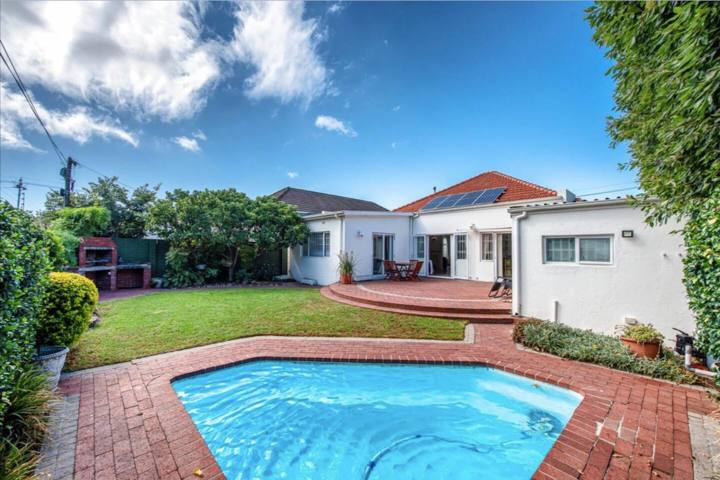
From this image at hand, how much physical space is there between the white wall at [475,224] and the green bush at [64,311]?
13.8m

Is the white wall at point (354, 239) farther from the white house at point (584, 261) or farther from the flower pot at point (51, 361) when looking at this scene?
the flower pot at point (51, 361)

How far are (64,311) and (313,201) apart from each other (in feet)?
59.6

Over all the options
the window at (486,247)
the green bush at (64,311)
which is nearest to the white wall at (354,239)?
the window at (486,247)

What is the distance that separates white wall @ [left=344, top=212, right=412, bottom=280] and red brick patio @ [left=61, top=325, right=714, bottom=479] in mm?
8459

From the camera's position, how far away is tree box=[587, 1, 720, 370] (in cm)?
314

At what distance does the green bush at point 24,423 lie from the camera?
94.3 inches

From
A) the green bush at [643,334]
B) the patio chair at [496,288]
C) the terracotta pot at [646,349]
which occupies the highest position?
the patio chair at [496,288]

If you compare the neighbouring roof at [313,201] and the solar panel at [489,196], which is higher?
the neighbouring roof at [313,201]

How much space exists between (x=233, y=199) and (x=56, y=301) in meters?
11.3

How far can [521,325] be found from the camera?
6422 mm

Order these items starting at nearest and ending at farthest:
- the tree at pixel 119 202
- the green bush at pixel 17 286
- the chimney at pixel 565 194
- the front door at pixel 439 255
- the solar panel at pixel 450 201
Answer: the green bush at pixel 17 286
the chimney at pixel 565 194
the solar panel at pixel 450 201
the front door at pixel 439 255
the tree at pixel 119 202

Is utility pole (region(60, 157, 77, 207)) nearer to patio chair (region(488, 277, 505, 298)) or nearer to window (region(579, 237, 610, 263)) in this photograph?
patio chair (region(488, 277, 505, 298))

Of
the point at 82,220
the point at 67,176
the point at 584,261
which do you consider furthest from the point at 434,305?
the point at 67,176

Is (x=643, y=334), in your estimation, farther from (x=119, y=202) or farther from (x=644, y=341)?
(x=119, y=202)
